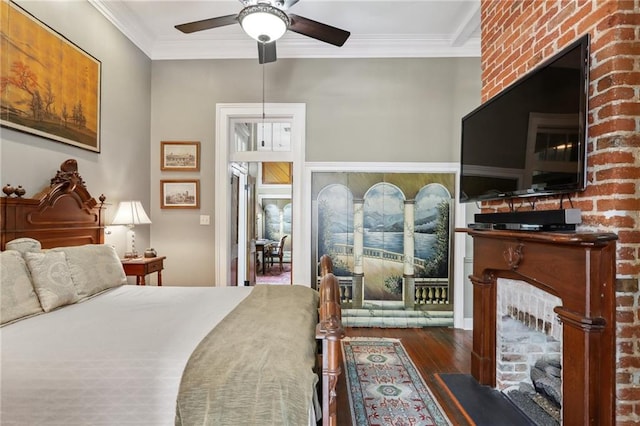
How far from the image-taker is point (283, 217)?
842cm

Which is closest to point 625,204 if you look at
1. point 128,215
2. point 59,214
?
point 59,214

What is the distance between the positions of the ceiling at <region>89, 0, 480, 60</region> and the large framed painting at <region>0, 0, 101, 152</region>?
2.26 feet

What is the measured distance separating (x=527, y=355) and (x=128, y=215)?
138 inches

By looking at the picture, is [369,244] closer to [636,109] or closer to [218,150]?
[218,150]

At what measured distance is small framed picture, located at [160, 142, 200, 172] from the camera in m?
3.66

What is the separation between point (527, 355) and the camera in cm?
222

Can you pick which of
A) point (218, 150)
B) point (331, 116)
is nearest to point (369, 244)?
point (331, 116)

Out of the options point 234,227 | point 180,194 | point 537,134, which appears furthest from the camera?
point 234,227

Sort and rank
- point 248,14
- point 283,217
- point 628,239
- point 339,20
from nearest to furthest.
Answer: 1. point 628,239
2. point 248,14
3. point 339,20
4. point 283,217

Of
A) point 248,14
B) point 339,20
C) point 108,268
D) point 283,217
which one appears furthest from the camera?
point 283,217

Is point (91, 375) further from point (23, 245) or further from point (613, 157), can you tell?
point (613, 157)

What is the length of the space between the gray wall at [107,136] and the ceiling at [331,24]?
8.6 inches

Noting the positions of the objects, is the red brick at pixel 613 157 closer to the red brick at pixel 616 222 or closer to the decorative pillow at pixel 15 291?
the red brick at pixel 616 222

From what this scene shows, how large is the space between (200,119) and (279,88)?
100cm
